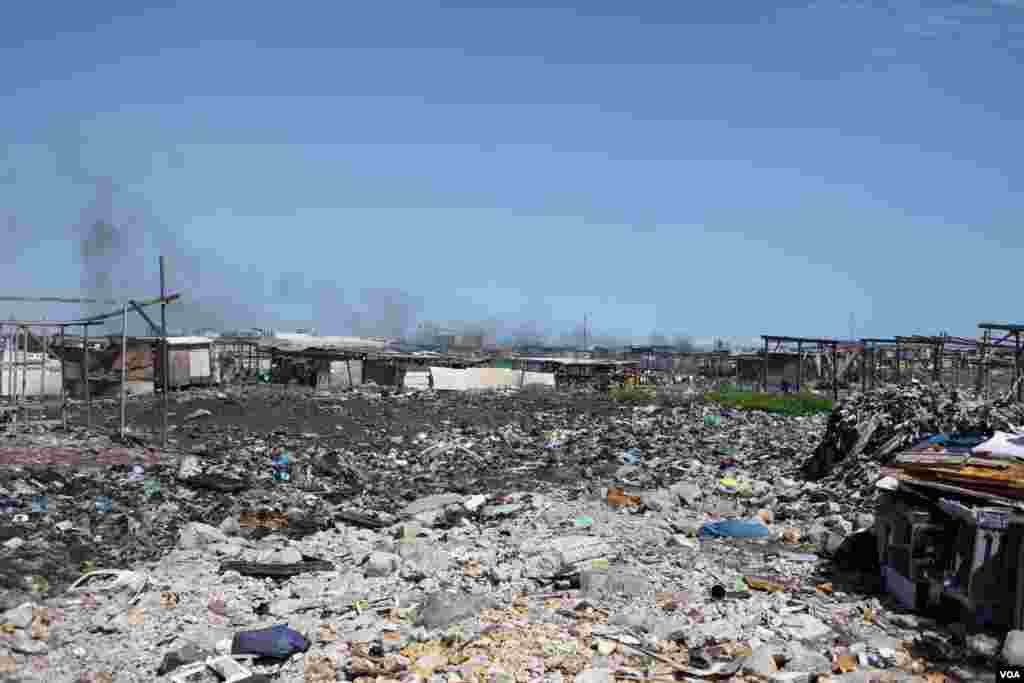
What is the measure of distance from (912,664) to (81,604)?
608cm

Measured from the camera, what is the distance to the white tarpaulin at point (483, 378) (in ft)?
107

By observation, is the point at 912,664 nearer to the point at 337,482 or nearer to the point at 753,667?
the point at 753,667

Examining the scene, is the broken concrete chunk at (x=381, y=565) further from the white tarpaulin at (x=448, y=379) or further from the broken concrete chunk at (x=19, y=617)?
the white tarpaulin at (x=448, y=379)

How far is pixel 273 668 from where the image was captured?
5.49 m

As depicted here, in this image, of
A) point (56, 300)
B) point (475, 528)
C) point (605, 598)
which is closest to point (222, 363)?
point (56, 300)

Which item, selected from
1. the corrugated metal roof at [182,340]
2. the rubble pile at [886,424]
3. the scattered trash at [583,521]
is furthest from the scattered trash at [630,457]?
the corrugated metal roof at [182,340]

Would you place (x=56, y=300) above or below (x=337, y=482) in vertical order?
above

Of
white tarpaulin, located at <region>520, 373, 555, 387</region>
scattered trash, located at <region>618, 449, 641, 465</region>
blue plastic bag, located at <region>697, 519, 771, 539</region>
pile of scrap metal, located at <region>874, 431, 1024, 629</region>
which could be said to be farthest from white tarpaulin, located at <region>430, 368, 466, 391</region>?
pile of scrap metal, located at <region>874, 431, 1024, 629</region>

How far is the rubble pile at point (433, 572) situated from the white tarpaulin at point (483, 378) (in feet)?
58.8

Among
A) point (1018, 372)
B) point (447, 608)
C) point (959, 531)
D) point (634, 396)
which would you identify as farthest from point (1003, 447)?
point (634, 396)

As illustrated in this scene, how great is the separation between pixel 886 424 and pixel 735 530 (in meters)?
4.30

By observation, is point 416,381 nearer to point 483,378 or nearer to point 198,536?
point 483,378

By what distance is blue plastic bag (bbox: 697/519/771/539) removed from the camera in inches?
346

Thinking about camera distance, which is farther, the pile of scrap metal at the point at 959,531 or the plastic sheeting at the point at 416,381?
the plastic sheeting at the point at 416,381
